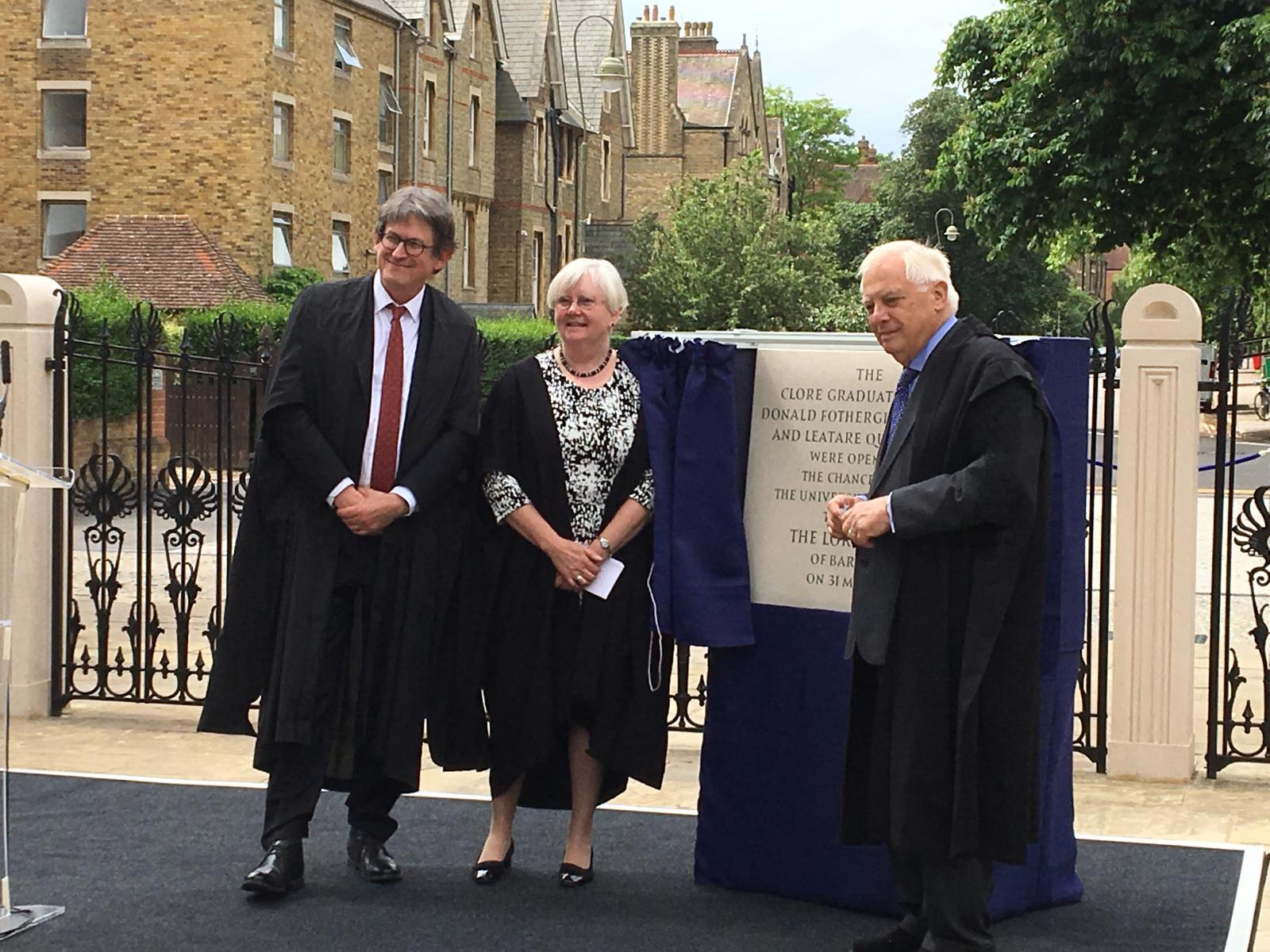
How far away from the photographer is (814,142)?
316ft

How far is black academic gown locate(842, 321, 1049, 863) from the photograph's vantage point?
4.59m

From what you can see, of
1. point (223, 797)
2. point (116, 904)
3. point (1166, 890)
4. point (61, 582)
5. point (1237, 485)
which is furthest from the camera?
point (1237, 485)

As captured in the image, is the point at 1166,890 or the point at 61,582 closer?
the point at 1166,890

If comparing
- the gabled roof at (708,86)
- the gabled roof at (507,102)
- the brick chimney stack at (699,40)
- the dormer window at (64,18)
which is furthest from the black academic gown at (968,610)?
the brick chimney stack at (699,40)

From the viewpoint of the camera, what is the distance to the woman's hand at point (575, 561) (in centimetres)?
548

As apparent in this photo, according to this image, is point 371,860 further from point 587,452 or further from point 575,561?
point 587,452

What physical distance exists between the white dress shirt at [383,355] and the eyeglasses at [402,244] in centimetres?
18

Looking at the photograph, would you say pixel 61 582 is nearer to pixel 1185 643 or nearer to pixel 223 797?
pixel 223 797

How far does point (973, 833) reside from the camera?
15.1 ft

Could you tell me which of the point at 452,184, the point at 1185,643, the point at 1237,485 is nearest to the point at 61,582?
the point at 1185,643

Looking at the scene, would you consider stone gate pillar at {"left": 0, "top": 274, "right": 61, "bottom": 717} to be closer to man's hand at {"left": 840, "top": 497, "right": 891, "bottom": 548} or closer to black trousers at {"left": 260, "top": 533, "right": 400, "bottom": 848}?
black trousers at {"left": 260, "top": 533, "right": 400, "bottom": 848}

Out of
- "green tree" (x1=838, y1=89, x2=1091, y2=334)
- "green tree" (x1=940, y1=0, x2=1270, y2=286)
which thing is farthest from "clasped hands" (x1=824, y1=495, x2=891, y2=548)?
"green tree" (x1=838, y1=89, x2=1091, y2=334)

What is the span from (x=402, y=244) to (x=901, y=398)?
1.68 m

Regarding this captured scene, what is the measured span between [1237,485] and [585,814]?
23457 mm
